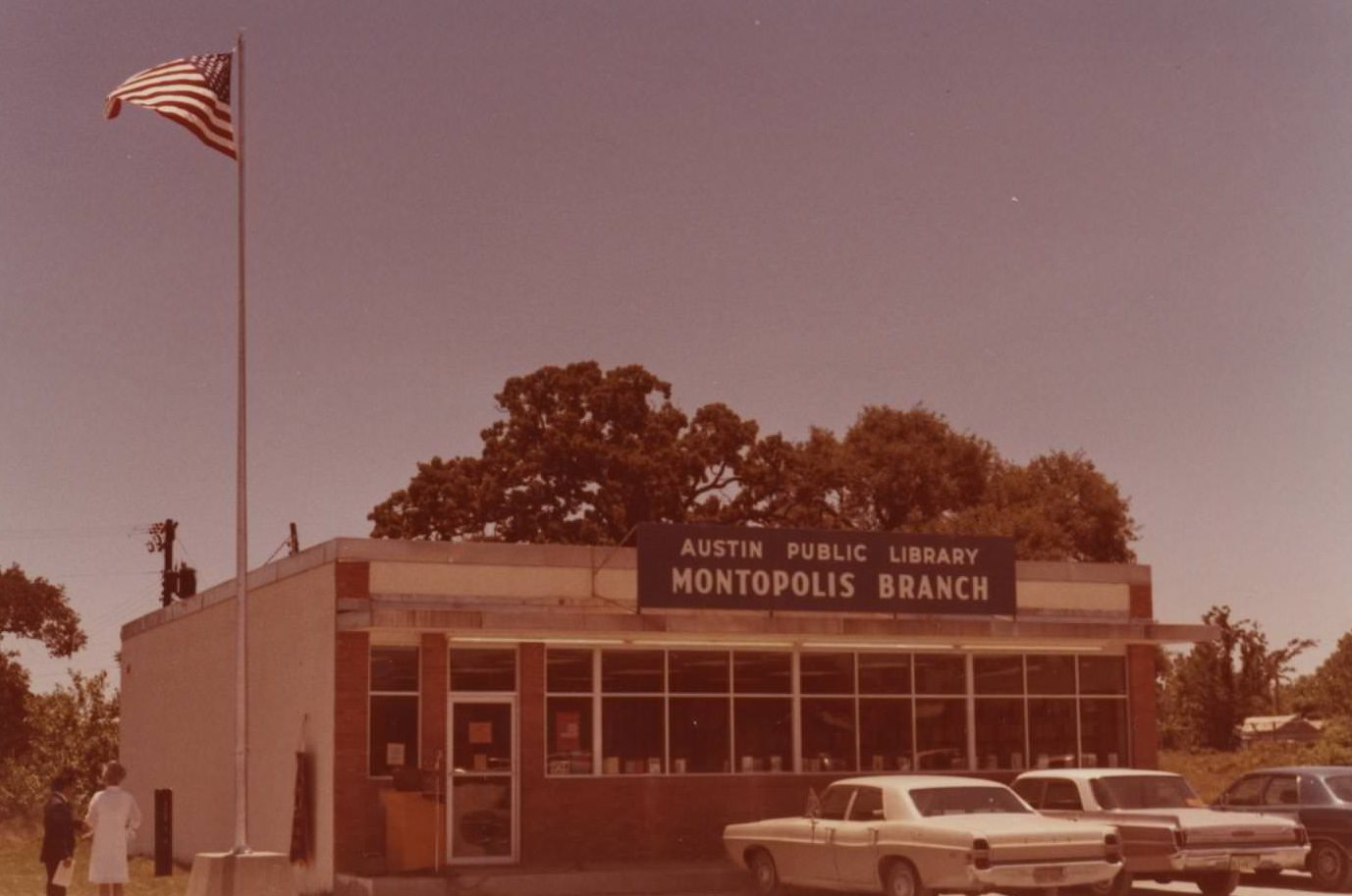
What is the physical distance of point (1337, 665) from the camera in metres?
109

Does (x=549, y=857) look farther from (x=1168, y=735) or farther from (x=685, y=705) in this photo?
(x=1168, y=735)

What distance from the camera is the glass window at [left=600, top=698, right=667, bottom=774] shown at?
2553 centimetres

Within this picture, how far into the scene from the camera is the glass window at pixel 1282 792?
75.7 feet

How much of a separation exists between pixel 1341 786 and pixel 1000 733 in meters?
6.48

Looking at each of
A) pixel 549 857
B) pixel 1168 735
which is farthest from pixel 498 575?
pixel 1168 735

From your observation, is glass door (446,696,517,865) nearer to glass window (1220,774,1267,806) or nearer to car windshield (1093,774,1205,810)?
car windshield (1093,774,1205,810)

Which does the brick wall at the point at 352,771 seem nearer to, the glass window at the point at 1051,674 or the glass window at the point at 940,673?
the glass window at the point at 940,673

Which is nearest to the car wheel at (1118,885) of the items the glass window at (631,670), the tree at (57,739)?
the glass window at (631,670)

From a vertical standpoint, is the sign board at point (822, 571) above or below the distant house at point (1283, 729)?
above

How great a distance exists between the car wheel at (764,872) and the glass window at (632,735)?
3.46 meters

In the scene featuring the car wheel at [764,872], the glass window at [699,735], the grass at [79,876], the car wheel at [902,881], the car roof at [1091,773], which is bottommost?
the grass at [79,876]

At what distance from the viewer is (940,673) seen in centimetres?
2803

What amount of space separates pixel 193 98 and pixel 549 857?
11.1 metres

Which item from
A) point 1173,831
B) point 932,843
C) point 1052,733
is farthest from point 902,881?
point 1052,733
